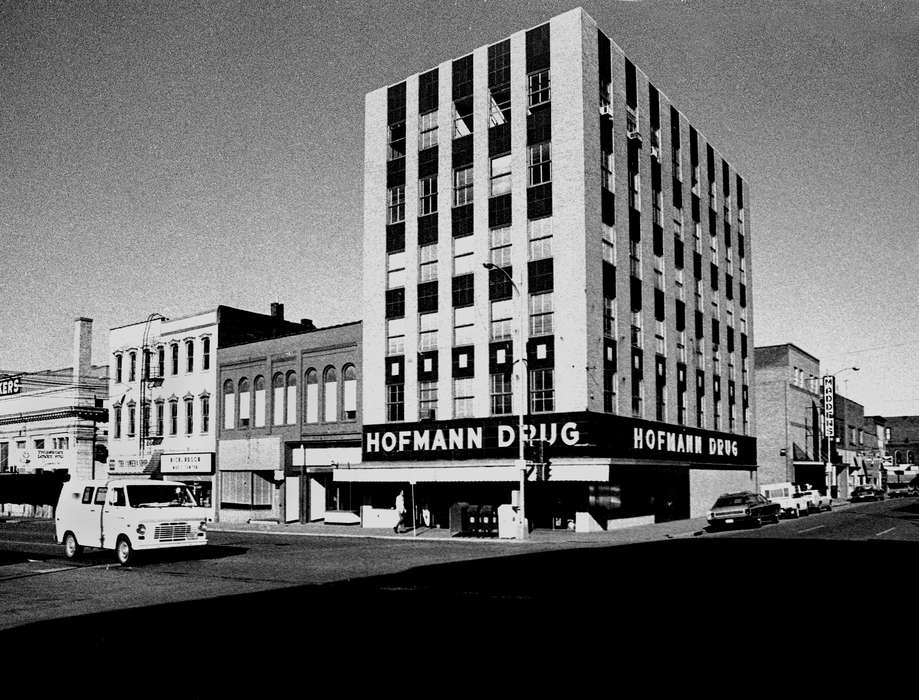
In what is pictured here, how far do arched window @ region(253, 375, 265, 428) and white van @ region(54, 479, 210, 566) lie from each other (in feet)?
81.8

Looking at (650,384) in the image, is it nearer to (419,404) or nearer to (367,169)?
(419,404)

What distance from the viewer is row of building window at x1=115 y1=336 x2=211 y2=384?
5419 centimetres

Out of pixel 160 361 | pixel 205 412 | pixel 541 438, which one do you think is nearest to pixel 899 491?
pixel 541 438

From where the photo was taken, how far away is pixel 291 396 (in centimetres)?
4931

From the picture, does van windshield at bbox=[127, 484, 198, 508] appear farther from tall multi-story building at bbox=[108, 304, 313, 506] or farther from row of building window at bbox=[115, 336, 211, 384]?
row of building window at bbox=[115, 336, 211, 384]

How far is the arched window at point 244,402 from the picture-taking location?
51531mm

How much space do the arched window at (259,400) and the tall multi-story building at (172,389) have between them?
3.67m

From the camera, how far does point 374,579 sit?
19.4 metres

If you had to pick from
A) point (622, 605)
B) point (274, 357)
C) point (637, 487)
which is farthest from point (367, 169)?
point (622, 605)

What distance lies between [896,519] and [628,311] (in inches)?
649

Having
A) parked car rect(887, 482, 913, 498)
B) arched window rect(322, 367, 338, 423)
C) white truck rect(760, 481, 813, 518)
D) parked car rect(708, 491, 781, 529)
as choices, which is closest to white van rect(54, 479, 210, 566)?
arched window rect(322, 367, 338, 423)

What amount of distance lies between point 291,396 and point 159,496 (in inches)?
989

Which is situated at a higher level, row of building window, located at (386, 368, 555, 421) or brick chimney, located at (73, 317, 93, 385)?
brick chimney, located at (73, 317, 93, 385)

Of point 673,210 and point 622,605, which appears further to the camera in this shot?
point 673,210
